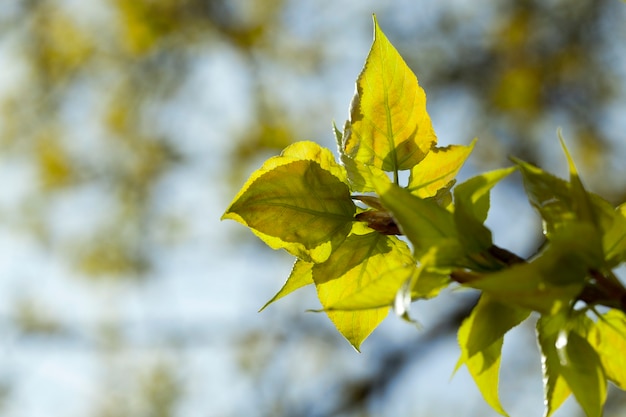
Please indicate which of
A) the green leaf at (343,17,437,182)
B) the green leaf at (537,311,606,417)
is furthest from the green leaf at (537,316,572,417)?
the green leaf at (343,17,437,182)

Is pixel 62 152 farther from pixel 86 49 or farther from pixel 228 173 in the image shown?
pixel 228 173

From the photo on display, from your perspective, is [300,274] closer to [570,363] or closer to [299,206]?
[299,206]

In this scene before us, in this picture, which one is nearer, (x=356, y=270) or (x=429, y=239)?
(x=429, y=239)

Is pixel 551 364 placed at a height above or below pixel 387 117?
below

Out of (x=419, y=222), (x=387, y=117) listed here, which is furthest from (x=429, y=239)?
(x=387, y=117)

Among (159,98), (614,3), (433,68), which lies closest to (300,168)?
(614,3)

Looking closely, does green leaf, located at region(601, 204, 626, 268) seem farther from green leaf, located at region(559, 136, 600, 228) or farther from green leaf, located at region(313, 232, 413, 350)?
green leaf, located at region(313, 232, 413, 350)

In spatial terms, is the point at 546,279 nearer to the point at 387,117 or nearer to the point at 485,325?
the point at 485,325

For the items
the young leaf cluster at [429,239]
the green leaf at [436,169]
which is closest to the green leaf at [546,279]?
the young leaf cluster at [429,239]

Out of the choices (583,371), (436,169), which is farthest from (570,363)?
(436,169)
